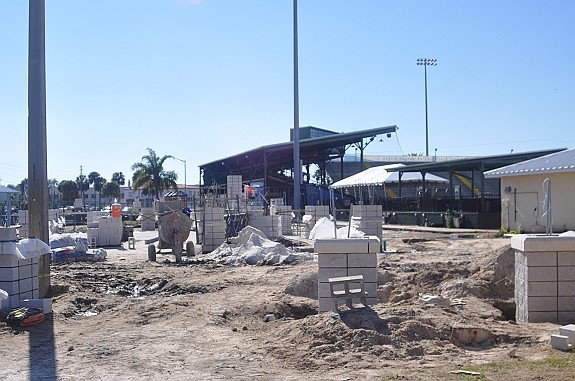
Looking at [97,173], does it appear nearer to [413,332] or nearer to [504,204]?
[504,204]

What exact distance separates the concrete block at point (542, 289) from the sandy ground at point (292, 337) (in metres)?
0.49

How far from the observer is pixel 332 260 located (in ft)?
27.4

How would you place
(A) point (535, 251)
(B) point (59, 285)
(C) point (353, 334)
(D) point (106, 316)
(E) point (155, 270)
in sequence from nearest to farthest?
(C) point (353, 334) → (A) point (535, 251) → (D) point (106, 316) → (B) point (59, 285) → (E) point (155, 270)

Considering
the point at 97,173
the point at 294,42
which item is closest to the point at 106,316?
the point at 294,42

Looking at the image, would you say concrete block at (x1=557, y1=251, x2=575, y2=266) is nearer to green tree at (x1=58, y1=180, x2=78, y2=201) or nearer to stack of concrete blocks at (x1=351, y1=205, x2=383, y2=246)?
stack of concrete blocks at (x1=351, y1=205, x2=383, y2=246)

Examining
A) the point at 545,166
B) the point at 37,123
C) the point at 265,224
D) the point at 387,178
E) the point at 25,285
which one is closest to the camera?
the point at 25,285

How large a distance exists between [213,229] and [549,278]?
1595 cm

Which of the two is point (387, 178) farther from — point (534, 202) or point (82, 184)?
point (82, 184)

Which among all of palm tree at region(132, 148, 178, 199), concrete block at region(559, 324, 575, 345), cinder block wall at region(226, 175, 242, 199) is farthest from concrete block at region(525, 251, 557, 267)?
palm tree at region(132, 148, 178, 199)

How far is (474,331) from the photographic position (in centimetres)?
694

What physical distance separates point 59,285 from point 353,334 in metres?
8.29

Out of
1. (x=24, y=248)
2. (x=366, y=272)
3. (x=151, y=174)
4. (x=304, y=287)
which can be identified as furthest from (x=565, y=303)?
(x=151, y=174)

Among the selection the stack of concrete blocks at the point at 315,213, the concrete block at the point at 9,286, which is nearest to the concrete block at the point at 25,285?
the concrete block at the point at 9,286

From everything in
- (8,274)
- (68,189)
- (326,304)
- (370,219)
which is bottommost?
(326,304)
